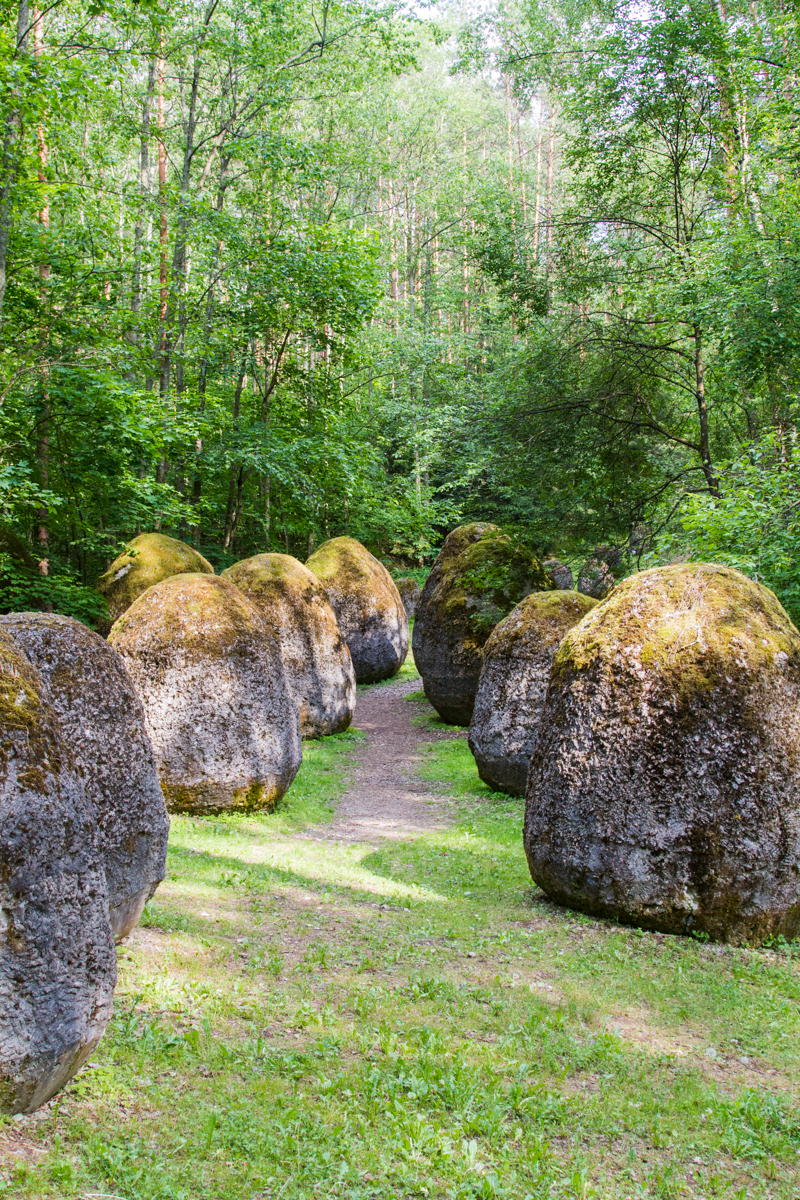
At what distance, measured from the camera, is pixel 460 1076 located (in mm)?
3523

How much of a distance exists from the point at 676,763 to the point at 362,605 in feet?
43.5

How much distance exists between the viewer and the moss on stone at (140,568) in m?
13.6

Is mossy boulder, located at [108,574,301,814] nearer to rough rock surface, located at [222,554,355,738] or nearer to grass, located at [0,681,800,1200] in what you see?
grass, located at [0,681,800,1200]

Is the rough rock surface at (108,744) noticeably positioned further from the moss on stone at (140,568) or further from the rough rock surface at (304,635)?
the moss on stone at (140,568)

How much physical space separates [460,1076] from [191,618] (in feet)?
20.1

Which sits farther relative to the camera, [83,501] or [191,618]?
[83,501]

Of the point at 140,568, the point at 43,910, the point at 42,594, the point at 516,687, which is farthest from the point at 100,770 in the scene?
the point at 140,568

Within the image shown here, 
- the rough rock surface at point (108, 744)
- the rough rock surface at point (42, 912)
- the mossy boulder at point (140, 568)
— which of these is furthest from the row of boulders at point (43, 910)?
the mossy boulder at point (140, 568)

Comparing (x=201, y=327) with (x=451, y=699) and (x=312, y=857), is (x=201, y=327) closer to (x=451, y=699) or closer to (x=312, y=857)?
(x=451, y=699)

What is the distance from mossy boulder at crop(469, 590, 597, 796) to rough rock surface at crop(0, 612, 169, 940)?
5.89m

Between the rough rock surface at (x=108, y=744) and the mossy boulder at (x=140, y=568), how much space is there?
348 inches

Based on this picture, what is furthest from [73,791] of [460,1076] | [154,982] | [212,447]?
[212,447]

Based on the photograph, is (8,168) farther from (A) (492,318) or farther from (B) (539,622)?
(A) (492,318)

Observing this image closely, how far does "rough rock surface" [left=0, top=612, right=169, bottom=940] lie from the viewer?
177 inches
